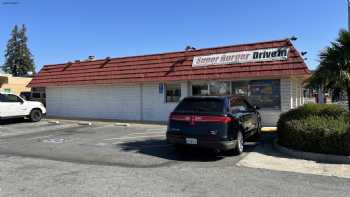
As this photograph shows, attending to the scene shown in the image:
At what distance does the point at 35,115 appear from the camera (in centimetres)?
2114

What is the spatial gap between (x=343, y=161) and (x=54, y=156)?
7495mm

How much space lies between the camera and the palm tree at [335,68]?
36.3ft

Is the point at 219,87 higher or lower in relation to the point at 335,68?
lower

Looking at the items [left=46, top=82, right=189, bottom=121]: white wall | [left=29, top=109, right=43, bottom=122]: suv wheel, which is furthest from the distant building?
[left=29, top=109, right=43, bottom=122]: suv wheel

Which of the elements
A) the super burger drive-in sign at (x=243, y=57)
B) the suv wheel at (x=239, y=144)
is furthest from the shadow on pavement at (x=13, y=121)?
the suv wheel at (x=239, y=144)

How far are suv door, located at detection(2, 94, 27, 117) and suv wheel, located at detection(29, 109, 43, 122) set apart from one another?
50cm

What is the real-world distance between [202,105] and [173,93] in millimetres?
9741

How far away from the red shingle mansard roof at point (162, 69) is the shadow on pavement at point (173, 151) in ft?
17.8

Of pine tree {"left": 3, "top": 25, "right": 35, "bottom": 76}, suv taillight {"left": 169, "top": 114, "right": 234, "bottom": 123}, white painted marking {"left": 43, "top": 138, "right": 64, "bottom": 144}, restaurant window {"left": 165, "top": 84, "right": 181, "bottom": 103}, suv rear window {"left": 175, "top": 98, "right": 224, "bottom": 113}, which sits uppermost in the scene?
pine tree {"left": 3, "top": 25, "right": 35, "bottom": 76}

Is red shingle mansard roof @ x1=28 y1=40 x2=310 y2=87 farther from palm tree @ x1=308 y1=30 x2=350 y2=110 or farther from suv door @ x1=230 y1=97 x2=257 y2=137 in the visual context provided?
suv door @ x1=230 y1=97 x2=257 y2=137

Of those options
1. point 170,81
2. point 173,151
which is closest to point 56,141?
point 173,151

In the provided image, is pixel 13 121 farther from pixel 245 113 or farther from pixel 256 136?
pixel 245 113

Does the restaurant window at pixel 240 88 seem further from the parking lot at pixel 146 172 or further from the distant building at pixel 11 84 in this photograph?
the distant building at pixel 11 84

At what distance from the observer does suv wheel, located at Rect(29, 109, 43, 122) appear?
68.6 ft
